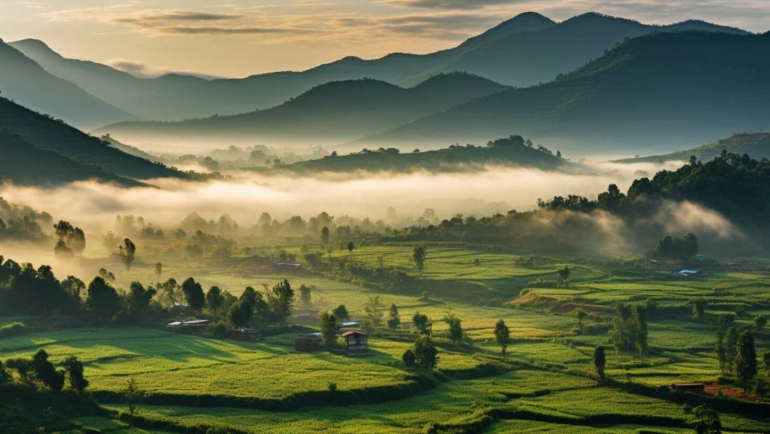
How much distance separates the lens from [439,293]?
531ft

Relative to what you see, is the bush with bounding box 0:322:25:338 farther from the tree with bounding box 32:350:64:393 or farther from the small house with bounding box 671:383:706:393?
the small house with bounding box 671:383:706:393

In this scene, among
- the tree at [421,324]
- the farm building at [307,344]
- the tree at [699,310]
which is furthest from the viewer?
the tree at [699,310]

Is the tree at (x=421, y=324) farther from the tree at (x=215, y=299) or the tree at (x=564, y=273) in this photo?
the tree at (x=564, y=273)

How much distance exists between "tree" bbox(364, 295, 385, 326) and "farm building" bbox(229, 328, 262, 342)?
54.2ft

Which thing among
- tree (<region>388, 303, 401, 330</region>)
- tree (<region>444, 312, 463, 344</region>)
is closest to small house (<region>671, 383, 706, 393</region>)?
tree (<region>444, 312, 463, 344</region>)

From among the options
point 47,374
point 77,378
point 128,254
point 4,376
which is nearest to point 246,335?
point 77,378

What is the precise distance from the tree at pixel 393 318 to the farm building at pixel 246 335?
15781mm

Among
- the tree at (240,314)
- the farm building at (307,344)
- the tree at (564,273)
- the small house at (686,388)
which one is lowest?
the small house at (686,388)

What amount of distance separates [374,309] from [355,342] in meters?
24.8

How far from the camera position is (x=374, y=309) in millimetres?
141625

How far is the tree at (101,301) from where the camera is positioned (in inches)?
5020

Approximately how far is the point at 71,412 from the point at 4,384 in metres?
5.64

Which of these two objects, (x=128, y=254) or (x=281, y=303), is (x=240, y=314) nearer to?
(x=281, y=303)

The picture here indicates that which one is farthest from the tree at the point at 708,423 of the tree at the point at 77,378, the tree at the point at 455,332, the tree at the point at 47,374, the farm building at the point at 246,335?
the tree at the point at 47,374
